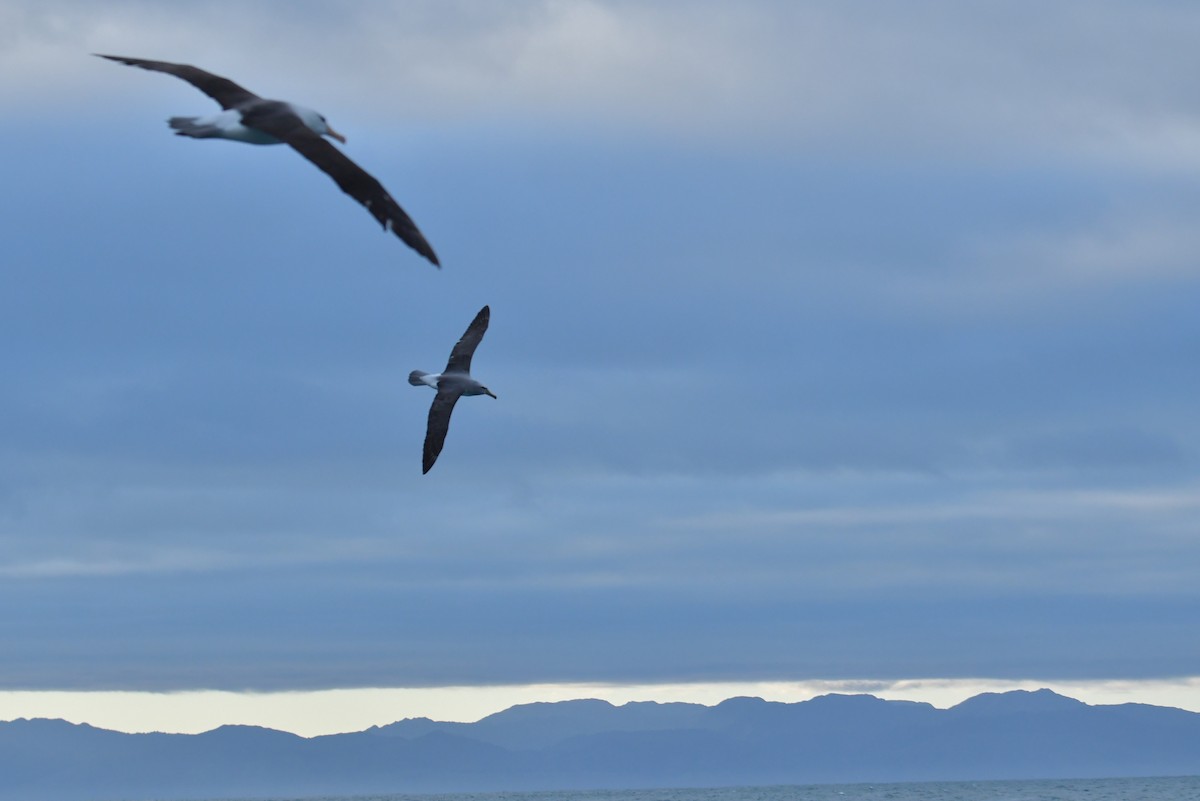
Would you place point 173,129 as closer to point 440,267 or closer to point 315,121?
point 315,121

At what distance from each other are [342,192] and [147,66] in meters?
4.91

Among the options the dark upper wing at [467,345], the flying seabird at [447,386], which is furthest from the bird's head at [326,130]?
the dark upper wing at [467,345]

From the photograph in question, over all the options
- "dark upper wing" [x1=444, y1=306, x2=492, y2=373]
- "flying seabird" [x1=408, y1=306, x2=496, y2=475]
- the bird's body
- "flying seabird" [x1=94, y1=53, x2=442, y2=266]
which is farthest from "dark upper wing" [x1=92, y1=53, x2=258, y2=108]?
"dark upper wing" [x1=444, y1=306, x2=492, y2=373]

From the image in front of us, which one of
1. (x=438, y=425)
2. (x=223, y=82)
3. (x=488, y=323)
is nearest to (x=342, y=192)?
(x=223, y=82)

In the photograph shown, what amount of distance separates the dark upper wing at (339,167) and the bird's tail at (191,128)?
736mm

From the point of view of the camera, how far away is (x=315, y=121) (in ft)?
130

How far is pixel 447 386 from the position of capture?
81.1 metres

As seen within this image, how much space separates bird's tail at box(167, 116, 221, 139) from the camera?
39.0m

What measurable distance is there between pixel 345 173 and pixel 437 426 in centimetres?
3868

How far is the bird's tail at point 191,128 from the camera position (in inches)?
1535

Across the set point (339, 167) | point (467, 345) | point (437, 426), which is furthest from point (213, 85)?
point (467, 345)

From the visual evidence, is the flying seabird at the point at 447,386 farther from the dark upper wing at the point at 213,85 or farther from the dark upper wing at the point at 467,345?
the dark upper wing at the point at 213,85

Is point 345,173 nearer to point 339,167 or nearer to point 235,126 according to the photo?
point 339,167

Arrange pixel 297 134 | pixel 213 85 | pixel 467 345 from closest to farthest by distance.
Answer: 1. pixel 297 134
2. pixel 213 85
3. pixel 467 345
